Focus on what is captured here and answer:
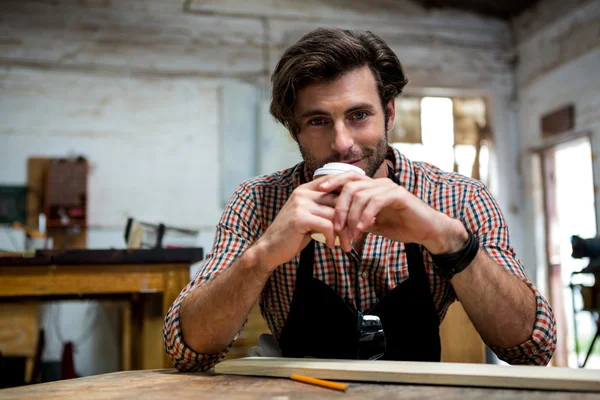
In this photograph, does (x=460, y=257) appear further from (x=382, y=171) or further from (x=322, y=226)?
(x=382, y=171)

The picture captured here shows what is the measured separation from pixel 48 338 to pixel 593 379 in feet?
15.7

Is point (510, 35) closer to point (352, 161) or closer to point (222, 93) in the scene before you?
point (222, 93)

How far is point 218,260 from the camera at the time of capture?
1.45 meters

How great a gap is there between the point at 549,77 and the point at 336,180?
193 inches

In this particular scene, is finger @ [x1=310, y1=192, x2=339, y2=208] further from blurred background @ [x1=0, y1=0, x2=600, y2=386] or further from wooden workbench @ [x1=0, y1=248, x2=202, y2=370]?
blurred background @ [x1=0, y1=0, x2=600, y2=386]

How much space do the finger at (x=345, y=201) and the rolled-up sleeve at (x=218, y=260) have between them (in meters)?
0.40

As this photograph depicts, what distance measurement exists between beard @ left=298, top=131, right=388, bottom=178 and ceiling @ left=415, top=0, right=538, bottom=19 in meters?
4.81

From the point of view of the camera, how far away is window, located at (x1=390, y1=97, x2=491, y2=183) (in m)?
5.66

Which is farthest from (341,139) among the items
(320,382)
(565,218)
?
(565,218)

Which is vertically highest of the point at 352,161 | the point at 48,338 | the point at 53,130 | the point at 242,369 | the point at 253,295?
the point at 53,130

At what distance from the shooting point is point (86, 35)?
16.7ft

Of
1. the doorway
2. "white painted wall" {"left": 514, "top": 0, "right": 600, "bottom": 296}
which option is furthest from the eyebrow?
the doorway

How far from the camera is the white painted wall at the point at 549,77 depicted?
4746 mm

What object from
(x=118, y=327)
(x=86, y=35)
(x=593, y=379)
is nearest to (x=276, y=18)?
(x=86, y=35)
